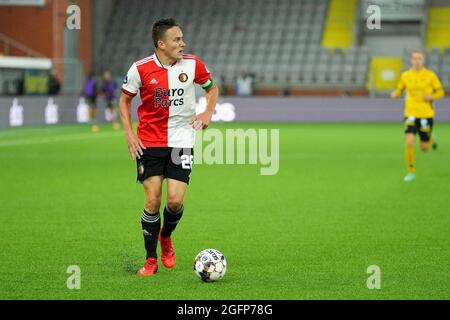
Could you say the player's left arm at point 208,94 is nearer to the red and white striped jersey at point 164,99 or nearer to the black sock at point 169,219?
the red and white striped jersey at point 164,99

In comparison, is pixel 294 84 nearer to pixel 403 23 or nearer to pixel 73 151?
pixel 403 23

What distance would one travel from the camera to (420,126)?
18.6 m

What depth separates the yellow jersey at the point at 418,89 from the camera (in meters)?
18.5

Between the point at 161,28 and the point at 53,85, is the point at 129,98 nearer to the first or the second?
the point at 161,28

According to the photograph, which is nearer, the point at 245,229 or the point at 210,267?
the point at 210,267

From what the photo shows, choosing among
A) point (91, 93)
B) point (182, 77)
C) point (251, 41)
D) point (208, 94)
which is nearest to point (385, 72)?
point (251, 41)

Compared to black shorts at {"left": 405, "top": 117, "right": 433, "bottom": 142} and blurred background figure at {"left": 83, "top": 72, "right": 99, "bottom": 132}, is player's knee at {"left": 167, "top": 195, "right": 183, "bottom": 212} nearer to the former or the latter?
black shorts at {"left": 405, "top": 117, "right": 433, "bottom": 142}

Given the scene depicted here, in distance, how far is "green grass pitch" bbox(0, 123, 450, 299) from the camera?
8469 millimetres

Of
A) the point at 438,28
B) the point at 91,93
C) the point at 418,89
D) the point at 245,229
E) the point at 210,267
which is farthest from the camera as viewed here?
the point at 438,28

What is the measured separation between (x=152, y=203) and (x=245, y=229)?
3.25 m

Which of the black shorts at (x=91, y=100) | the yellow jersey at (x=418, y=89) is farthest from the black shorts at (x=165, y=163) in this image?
the black shorts at (x=91, y=100)

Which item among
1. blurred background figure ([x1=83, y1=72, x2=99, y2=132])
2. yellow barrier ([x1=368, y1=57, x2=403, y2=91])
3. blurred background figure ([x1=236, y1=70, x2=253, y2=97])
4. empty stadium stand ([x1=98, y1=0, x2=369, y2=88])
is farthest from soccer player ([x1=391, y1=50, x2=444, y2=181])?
empty stadium stand ([x1=98, y1=0, x2=369, y2=88])

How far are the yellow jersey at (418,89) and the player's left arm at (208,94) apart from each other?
952 centimetres
